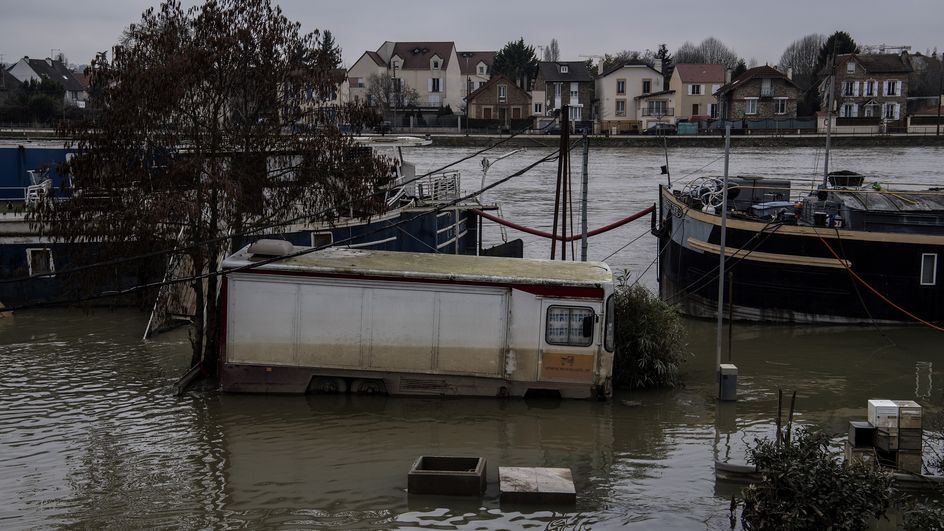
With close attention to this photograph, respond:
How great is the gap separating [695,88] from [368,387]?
95274 millimetres

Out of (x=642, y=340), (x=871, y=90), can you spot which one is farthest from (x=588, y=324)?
(x=871, y=90)

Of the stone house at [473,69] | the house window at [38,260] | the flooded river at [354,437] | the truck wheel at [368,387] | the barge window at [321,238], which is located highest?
the stone house at [473,69]

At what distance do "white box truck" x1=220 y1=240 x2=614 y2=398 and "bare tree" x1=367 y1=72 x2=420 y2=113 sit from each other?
297ft

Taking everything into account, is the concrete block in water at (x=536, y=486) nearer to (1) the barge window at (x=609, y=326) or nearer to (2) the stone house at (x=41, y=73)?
(1) the barge window at (x=609, y=326)

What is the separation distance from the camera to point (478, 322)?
50.1ft

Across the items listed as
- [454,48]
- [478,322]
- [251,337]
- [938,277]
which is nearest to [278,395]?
[251,337]

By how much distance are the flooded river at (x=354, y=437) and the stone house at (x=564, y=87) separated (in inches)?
3277

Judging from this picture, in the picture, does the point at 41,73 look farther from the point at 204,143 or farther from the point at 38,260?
the point at 204,143

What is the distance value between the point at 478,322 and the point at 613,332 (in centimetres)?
209

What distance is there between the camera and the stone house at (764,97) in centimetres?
9794

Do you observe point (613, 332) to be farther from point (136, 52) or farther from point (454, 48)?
point (454, 48)

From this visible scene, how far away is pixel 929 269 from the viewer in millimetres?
22875

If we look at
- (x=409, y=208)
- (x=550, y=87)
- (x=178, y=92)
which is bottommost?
(x=409, y=208)

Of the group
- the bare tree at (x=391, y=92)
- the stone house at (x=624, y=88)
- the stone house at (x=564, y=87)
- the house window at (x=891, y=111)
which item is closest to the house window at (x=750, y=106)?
the stone house at (x=624, y=88)
